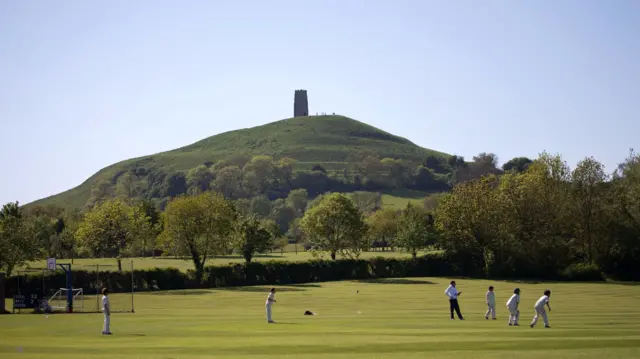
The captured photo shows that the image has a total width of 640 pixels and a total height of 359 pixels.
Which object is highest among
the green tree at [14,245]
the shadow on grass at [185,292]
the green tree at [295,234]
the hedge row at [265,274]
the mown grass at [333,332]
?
the green tree at [295,234]

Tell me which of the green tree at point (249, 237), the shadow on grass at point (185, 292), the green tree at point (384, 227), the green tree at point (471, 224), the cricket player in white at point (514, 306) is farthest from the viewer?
the green tree at point (384, 227)

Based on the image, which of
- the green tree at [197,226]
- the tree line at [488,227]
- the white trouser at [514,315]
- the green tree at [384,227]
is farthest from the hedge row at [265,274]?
the green tree at [384,227]

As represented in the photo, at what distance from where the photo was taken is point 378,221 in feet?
527

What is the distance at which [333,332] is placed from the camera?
103 feet

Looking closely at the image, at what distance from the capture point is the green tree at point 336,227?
317ft

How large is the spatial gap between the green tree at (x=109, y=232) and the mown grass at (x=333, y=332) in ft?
124

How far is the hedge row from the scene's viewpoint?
217ft

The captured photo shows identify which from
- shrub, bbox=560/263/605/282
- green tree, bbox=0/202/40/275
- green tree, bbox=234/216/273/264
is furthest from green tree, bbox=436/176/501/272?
green tree, bbox=0/202/40/275

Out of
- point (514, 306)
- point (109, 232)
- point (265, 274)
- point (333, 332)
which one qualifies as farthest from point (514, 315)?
point (109, 232)

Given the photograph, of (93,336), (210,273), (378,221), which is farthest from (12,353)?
(378,221)

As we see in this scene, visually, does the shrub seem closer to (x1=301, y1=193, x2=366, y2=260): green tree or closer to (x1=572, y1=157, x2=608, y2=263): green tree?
(x1=572, y1=157, x2=608, y2=263): green tree

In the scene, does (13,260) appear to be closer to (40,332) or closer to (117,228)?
(117,228)

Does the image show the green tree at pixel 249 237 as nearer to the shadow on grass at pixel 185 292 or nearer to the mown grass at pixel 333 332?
the shadow on grass at pixel 185 292

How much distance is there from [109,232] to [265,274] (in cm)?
2310
